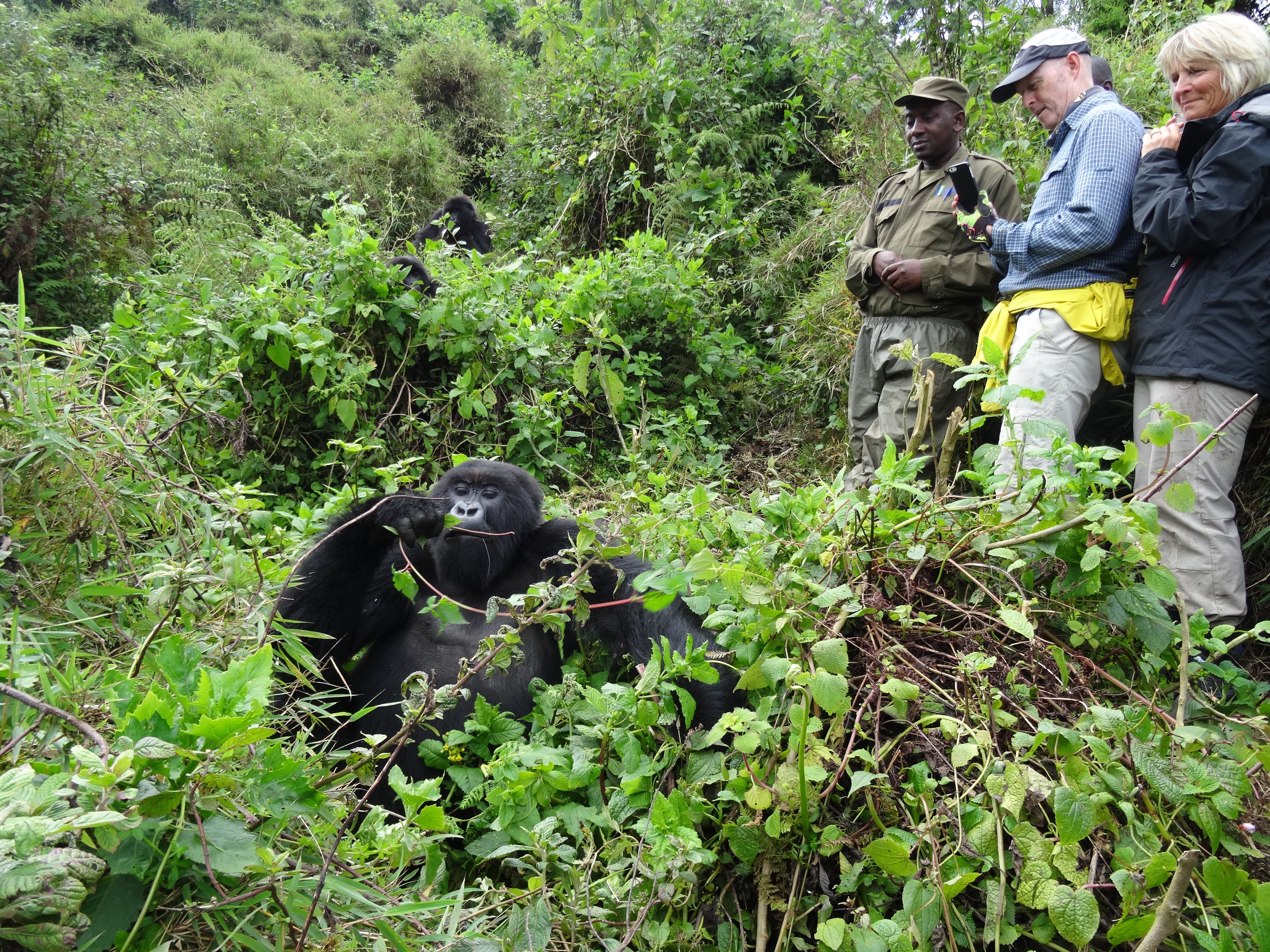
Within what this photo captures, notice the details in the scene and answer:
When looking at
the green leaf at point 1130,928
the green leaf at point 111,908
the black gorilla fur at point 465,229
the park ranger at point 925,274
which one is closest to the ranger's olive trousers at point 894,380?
the park ranger at point 925,274

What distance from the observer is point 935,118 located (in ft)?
11.6

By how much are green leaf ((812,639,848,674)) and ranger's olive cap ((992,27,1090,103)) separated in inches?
97.6

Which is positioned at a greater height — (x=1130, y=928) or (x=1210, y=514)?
(x=1130, y=928)

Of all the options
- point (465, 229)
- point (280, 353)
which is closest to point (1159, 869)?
point (280, 353)

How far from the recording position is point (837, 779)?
1.45 metres

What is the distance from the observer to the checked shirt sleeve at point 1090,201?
2.61 meters

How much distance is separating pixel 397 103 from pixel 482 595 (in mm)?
11116

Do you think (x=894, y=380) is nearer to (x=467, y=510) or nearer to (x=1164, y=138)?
(x=1164, y=138)

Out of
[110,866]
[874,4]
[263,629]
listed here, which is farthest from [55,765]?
[874,4]

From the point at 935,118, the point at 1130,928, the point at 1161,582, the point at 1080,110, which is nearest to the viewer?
the point at 1130,928

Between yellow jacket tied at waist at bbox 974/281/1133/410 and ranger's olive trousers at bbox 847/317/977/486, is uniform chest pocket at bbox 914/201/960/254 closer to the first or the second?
ranger's olive trousers at bbox 847/317/977/486

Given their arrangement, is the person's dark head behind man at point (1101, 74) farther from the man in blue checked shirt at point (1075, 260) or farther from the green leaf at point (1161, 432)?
the green leaf at point (1161, 432)

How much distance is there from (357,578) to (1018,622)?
1.86 m

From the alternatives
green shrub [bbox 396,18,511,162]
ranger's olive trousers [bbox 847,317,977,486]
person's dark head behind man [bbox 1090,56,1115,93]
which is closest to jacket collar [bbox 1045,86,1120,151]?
person's dark head behind man [bbox 1090,56,1115,93]
